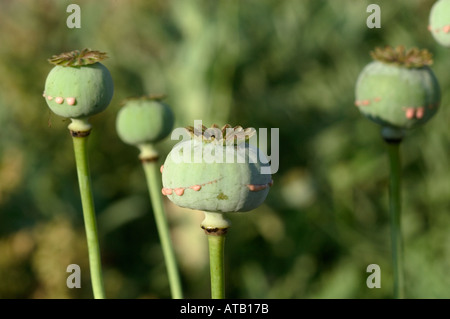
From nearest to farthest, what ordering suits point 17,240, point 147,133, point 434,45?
1. point 147,133
2. point 17,240
3. point 434,45

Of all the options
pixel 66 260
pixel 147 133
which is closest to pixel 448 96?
pixel 66 260

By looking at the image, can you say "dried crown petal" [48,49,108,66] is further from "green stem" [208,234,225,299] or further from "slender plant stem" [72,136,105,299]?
"green stem" [208,234,225,299]

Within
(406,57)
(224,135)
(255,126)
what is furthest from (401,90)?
(255,126)

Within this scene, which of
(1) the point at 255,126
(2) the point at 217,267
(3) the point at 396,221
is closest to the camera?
(2) the point at 217,267

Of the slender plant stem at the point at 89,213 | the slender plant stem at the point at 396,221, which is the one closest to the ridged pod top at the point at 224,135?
the slender plant stem at the point at 89,213

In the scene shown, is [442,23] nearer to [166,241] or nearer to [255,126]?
[166,241]

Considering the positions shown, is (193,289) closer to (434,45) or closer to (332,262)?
(332,262)
